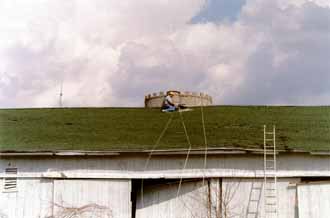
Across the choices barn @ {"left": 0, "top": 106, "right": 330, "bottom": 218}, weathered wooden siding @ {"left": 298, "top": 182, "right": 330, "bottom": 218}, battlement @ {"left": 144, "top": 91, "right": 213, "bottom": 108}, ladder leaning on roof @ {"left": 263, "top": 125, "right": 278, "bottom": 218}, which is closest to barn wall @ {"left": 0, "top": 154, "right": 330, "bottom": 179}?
barn @ {"left": 0, "top": 106, "right": 330, "bottom": 218}

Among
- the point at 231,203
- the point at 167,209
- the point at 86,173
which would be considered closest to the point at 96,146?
the point at 86,173

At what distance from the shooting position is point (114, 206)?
45.2 feet

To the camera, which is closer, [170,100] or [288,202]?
[288,202]

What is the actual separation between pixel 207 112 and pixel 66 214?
23.8 ft

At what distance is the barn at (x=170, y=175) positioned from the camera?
13.5 metres

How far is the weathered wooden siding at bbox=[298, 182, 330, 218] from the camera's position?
13.3 m

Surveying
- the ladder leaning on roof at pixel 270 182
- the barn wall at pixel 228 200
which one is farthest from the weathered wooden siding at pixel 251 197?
the ladder leaning on roof at pixel 270 182

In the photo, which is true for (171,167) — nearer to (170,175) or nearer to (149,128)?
(170,175)

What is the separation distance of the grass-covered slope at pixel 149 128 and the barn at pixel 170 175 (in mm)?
69

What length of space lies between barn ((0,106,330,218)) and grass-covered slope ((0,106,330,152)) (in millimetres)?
69

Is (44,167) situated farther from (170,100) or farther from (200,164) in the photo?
(170,100)

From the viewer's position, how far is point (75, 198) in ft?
45.5

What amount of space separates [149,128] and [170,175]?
2680 mm

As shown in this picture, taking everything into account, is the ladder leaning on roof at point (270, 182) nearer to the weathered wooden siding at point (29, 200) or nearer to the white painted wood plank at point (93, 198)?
the white painted wood plank at point (93, 198)
